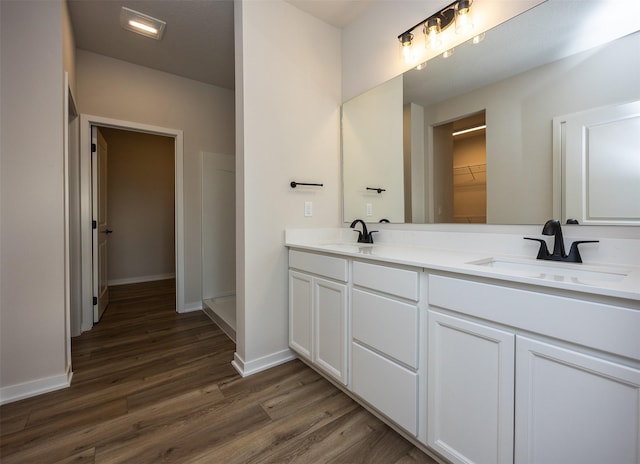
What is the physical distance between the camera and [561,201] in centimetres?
130

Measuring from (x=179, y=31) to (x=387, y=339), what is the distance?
293 cm

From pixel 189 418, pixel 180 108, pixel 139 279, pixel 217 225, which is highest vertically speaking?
pixel 180 108

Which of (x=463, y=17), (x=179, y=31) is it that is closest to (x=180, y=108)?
(x=179, y=31)

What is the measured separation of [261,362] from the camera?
6.61 ft

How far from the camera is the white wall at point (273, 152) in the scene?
1.93 m

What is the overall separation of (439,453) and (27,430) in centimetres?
196

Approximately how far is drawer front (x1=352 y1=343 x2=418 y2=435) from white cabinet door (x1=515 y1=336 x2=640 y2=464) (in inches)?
15.7

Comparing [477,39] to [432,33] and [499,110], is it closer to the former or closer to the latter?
[432,33]

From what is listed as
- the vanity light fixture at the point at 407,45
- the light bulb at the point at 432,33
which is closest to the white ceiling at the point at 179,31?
the vanity light fixture at the point at 407,45

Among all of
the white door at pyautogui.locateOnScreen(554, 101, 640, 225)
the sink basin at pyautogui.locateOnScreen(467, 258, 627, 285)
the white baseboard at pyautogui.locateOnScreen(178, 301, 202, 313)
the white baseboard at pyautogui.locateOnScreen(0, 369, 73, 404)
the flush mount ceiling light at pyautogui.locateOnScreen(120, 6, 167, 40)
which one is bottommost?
the white baseboard at pyautogui.locateOnScreen(0, 369, 73, 404)

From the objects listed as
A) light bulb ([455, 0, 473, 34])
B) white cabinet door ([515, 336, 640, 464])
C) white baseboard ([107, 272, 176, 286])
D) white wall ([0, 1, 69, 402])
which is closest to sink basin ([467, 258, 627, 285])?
white cabinet door ([515, 336, 640, 464])

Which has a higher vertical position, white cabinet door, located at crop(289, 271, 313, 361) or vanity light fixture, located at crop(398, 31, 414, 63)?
vanity light fixture, located at crop(398, 31, 414, 63)

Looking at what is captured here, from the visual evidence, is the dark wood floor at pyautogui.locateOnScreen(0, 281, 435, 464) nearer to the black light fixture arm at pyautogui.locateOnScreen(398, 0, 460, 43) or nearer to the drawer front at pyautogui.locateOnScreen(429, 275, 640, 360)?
the drawer front at pyautogui.locateOnScreen(429, 275, 640, 360)

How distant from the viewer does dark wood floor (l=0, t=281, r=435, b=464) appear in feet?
4.22
